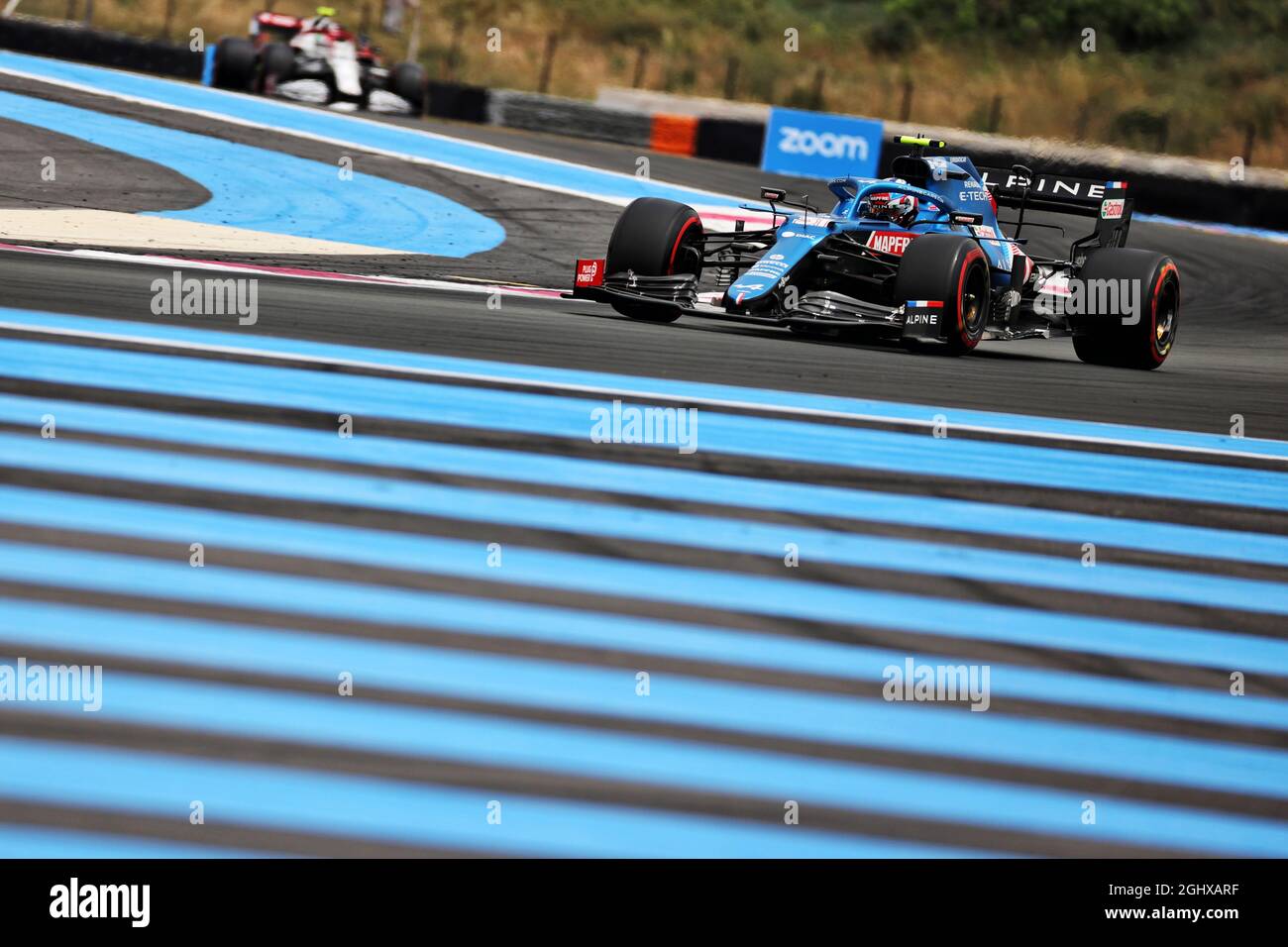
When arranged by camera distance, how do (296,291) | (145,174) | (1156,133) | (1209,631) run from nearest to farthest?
(1209,631)
(296,291)
(145,174)
(1156,133)

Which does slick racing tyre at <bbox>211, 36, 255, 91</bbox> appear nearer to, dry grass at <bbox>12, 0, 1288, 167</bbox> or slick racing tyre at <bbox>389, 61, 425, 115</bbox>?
slick racing tyre at <bbox>389, 61, 425, 115</bbox>

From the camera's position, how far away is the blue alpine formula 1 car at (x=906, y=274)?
30.7ft

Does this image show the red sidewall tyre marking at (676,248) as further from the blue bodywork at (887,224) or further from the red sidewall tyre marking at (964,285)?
the red sidewall tyre marking at (964,285)

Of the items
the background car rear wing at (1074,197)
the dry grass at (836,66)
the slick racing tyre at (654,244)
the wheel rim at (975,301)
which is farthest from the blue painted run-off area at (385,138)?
the dry grass at (836,66)

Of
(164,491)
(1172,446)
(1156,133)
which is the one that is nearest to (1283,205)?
(1156,133)

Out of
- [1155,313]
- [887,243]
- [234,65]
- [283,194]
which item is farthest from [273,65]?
[1155,313]

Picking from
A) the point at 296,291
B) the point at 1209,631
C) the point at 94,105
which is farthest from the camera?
the point at 94,105

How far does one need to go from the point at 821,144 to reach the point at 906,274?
50.7 feet

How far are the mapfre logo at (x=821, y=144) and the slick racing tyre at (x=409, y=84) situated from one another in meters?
5.41

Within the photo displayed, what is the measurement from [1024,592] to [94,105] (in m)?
17.1

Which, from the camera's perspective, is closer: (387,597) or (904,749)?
(904,749)

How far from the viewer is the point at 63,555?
4.03m

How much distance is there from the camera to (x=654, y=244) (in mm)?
9875

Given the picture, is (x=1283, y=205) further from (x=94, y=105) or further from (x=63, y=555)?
(x=63, y=555)
